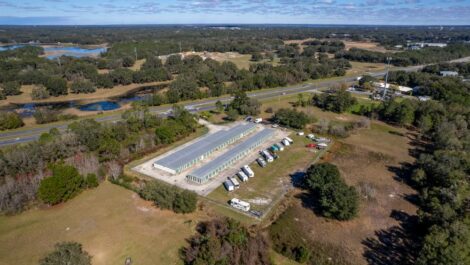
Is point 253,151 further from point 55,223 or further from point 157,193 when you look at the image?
point 55,223

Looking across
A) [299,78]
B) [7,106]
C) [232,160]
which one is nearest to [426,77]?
[299,78]

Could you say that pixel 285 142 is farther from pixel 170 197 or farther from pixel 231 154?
pixel 170 197

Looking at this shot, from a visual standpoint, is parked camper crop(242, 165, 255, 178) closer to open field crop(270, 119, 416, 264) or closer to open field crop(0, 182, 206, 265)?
open field crop(270, 119, 416, 264)

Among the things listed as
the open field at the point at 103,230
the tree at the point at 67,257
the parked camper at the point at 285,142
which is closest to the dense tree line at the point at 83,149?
the open field at the point at 103,230

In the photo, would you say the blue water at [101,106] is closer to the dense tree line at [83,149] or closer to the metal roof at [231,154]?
the dense tree line at [83,149]

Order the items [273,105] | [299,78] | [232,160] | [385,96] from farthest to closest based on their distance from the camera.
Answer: [299,78] → [385,96] → [273,105] → [232,160]

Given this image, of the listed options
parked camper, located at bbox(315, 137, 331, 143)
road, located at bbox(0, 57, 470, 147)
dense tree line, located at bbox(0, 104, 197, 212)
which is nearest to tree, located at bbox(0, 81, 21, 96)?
road, located at bbox(0, 57, 470, 147)

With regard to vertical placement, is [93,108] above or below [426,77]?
below
